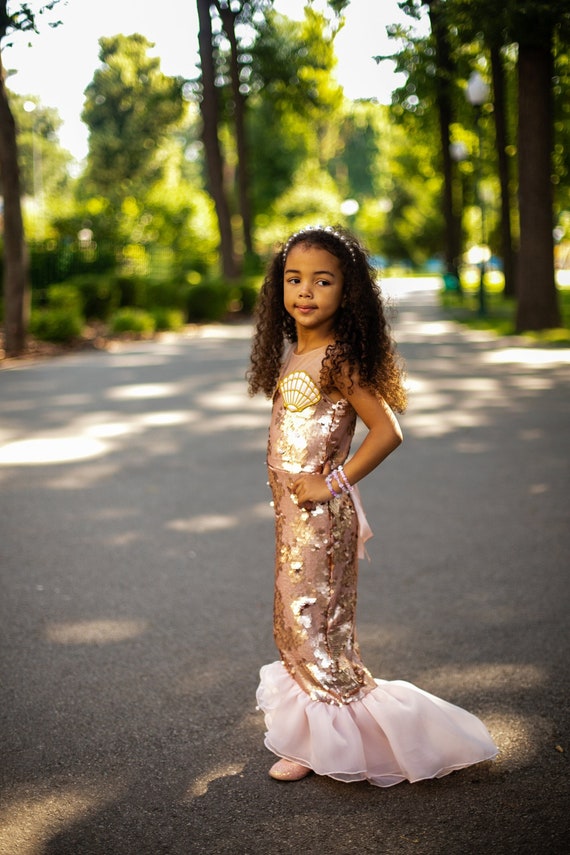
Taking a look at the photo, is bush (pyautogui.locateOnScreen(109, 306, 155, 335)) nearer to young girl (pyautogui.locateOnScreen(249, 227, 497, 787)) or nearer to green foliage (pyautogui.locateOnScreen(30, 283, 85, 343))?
green foliage (pyautogui.locateOnScreen(30, 283, 85, 343))

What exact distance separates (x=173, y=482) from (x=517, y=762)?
4467mm

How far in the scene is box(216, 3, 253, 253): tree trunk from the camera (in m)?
29.2

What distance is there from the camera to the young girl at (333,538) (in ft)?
9.56

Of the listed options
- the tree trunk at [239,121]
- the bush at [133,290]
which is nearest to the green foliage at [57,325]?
the bush at [133,290]

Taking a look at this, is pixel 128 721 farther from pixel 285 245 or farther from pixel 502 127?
pixel 502 127

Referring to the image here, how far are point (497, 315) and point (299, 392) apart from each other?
69.1 ft

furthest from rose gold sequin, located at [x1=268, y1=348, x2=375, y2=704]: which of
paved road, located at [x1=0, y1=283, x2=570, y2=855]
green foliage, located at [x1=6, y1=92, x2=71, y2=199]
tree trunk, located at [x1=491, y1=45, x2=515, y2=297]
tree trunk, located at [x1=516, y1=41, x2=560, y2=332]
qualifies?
green foliage, located at [x1=6, y1=92, x2=71, y2=199]

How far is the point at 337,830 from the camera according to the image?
2707 mm

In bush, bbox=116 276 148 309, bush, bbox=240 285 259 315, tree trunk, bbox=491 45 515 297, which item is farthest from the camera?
bush, bbox=240 285 259 315

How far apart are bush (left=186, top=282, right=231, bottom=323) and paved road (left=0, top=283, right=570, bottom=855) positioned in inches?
555

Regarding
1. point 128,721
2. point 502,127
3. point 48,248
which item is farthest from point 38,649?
point 502,127

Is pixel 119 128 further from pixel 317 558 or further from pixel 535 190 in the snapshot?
pixel 317 558

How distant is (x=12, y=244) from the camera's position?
15.2m

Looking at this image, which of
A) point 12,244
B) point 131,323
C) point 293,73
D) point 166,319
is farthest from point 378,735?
point 293,73
